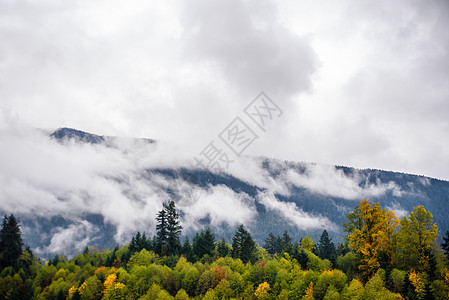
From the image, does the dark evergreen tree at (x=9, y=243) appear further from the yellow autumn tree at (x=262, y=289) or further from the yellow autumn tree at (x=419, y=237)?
the yellow autumn tree at (x=419, y=237)

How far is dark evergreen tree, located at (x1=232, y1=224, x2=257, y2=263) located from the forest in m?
0.33

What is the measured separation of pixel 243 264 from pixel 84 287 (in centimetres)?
5186

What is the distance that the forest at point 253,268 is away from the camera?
6519 cm

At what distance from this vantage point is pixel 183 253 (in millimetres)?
110438

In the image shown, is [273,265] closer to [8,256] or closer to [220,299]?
[220,299]

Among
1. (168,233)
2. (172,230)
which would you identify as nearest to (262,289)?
(172,230)

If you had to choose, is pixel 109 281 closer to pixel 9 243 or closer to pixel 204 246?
pixel 204 246

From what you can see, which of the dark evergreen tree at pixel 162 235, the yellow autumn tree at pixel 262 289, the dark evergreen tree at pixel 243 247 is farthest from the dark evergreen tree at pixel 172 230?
the yellow autumn tree at pixel 262 289

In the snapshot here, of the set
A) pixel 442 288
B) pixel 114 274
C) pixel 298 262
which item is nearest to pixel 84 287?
pixel 114 274

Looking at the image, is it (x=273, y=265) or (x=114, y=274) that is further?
(x=114, y=274)

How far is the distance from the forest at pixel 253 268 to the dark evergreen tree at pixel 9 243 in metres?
0.32

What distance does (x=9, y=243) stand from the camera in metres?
114

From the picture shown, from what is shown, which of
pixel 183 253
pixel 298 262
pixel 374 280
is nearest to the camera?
pixel 374 280

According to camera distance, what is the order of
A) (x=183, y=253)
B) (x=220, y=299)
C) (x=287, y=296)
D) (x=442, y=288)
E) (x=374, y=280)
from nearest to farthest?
(x=442, y=288) < (x=374, y=280) < (x=287, y=296) < (x=220, y=299) < (x=183, y=253)
